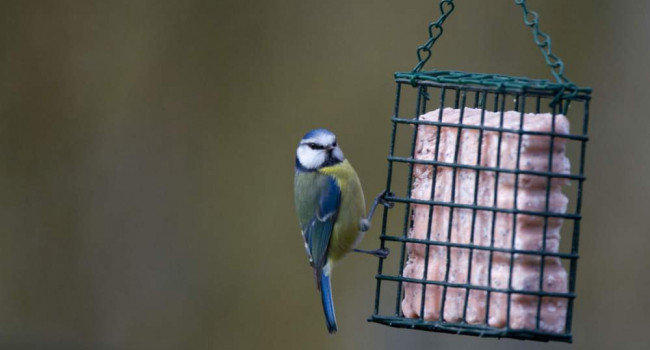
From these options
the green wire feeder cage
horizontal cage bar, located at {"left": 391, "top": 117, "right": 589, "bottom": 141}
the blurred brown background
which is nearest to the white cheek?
the green wire feeder cage

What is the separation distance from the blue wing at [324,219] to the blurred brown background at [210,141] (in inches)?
78.5

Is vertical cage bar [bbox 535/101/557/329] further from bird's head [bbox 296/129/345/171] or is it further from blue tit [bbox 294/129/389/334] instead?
bird's head [bbox 296/129/345/171]

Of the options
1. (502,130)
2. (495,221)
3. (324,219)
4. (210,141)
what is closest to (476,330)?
(495,221)

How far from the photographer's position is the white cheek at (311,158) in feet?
14.4

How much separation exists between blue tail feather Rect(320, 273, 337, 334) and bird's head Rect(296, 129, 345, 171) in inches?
21.0

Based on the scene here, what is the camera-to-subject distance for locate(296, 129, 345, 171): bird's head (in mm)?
4309

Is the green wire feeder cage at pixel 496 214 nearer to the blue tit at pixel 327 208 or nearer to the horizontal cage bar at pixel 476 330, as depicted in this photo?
the horizontal cage bar at pixel 476 330

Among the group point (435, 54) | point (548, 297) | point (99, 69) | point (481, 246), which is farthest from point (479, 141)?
point (99, 69)

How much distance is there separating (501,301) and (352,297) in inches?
116

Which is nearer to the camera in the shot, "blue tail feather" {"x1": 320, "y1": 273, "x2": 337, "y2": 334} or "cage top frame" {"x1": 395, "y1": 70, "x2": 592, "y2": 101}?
"cage top frame" {"x1": 395, "y1": 70, "x2": 592, "y2": 101}

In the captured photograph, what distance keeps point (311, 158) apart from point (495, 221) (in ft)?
3.77

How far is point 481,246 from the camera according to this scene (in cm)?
354

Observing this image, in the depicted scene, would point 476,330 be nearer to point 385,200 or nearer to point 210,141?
point 385,200

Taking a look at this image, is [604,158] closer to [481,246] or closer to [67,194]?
[481,246]
